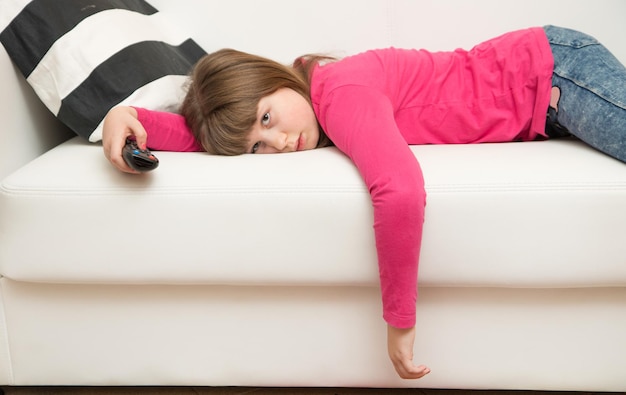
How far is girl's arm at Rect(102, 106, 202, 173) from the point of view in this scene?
0.95m

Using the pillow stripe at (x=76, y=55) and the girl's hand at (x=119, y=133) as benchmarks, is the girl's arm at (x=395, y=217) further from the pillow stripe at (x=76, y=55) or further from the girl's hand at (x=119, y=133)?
the pillow stripe at (x=76, y=55)

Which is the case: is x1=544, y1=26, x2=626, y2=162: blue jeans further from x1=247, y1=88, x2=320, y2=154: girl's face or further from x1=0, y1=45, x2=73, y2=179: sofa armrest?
x1=0, y1=45, x2=73, y2=179: sofa armrest

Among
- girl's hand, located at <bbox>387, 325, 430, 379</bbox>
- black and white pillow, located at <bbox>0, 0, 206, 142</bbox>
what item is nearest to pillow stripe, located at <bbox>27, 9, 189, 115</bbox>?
black and white pillow, located at <bbox>0, 0, 206, 142</bbox>

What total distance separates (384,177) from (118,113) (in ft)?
1.56

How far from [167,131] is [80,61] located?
0.22 meters

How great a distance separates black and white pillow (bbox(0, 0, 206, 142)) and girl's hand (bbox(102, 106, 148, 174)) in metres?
0.10

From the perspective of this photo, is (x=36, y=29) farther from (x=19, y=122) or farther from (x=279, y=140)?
(x=279, y=140)

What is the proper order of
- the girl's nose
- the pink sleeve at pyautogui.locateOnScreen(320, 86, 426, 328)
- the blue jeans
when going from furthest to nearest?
the girl's nose
the blue jeans
the pink sleeve at pyautogui.locateOnScreen(320, 86, 426, 328)

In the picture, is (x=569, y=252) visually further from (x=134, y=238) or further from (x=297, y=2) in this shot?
(x=297, y=2)

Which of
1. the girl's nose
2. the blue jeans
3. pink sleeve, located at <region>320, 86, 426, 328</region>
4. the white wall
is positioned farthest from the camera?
the white wall

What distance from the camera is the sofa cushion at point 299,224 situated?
0.89 m

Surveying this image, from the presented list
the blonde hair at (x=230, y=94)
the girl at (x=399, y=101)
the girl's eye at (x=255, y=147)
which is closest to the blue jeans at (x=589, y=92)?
the girl at (x=399, y=101)

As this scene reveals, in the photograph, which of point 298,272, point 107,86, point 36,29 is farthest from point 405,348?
point 36,29

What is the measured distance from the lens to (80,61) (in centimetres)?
115
